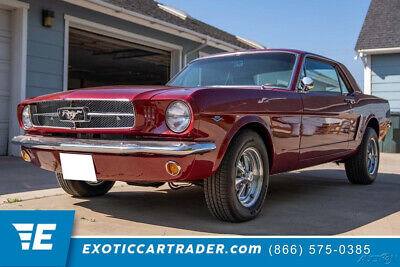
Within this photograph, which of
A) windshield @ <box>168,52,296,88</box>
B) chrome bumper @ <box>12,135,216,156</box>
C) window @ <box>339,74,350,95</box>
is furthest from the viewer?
window @ <box>339,74,350,95</box>

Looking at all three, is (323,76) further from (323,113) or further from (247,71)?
(247,71)

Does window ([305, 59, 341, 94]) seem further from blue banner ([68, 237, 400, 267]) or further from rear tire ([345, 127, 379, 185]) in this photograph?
blue banner ([68, 237, 400, 267])

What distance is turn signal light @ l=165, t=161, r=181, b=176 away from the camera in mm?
3031

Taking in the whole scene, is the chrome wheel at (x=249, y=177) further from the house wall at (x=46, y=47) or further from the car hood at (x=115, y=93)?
the house wall at (x=46, y=47)

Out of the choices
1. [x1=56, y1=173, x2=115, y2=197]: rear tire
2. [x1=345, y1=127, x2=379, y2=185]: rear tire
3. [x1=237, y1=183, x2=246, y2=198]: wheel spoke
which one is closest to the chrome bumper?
[x1=237, y1=183, x2=246, y2=198]: wheel spoke

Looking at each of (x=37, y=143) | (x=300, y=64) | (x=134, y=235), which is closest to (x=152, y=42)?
(x=300, y=64)

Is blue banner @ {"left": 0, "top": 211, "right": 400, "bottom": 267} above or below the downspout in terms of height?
below

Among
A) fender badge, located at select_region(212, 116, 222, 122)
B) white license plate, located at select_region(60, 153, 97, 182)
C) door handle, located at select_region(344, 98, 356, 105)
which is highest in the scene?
door handle, located at select_region(344, 98, 356, 105)

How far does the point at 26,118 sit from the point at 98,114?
A: 942mm

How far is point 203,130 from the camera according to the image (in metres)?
3.10

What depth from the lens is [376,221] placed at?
12.0ft

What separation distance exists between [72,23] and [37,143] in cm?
549

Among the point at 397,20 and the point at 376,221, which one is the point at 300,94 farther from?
the point at 397,20

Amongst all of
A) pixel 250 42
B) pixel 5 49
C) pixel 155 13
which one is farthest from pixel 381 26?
pixel 5 49
